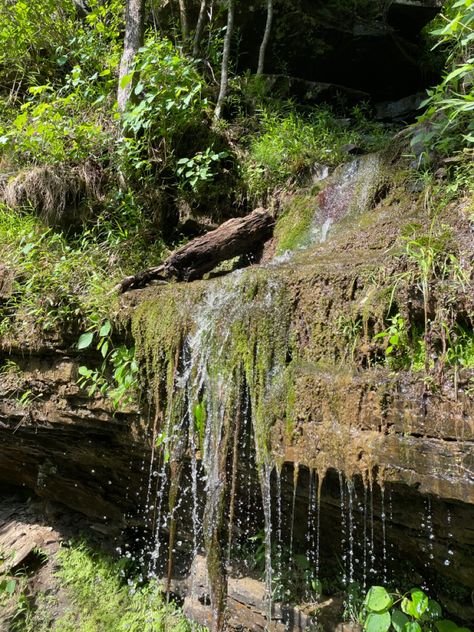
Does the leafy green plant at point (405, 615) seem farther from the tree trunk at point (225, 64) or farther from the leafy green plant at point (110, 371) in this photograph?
the tree trunk at point (225, 64)

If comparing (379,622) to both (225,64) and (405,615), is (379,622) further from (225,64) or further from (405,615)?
(225,64)

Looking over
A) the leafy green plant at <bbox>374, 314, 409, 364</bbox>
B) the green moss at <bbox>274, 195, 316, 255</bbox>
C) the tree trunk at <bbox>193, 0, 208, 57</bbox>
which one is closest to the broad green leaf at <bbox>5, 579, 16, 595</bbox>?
the green moss at <bbox>274, 195, 316, 255</bbox>

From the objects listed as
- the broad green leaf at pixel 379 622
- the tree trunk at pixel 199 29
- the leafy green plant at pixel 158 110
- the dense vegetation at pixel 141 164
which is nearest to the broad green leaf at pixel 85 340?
the dense vegetation at pixel 141 164

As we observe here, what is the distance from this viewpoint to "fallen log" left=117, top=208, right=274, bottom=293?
404cm

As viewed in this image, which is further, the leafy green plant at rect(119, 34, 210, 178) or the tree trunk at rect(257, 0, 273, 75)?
the tree trunk at rect(257, 0, 273, 75)

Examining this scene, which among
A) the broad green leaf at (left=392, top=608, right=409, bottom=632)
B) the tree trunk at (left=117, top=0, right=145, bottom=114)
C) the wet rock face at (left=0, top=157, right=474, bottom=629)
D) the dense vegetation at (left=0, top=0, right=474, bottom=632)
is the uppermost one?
the tree trunk at (left=117, top=0, right=145, bottom=114)

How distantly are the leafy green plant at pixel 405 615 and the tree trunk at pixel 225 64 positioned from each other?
16.4 ft

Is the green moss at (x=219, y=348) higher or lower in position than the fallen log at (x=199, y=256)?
lower

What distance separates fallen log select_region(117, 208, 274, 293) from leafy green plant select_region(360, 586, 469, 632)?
107 inches

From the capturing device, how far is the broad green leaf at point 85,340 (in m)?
3.59

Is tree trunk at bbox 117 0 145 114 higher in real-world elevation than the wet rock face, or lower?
higher

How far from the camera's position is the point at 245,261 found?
4.51 m

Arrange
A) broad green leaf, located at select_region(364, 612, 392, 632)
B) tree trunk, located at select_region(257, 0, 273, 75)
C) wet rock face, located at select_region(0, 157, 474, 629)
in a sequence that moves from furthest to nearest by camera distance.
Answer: tree trunk, located at select_region(257, 0, 273, 75) → broad green leaf, located at select_region(364, 612, 392, 632) → wet rock face, located at select_region(0, 157, 474, 629)

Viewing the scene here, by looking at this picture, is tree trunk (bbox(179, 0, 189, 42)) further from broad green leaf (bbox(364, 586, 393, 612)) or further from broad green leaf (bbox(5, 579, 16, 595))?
broad green leaf (bbox(5, 579, 16, 595))
